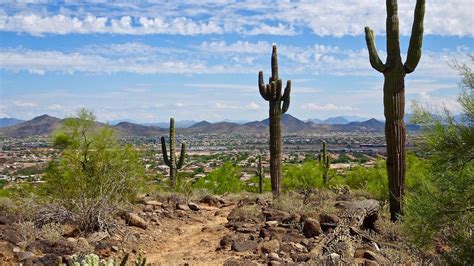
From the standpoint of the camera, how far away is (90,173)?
45.3 ft

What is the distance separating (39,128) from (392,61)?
388 ft

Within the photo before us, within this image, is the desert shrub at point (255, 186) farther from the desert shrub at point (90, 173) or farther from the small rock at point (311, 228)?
the small rock at point (311, 228)

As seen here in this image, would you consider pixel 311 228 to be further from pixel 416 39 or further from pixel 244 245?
pixel 416 39

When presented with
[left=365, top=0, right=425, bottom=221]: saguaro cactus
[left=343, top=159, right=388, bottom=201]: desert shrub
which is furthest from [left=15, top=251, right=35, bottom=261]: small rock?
[left=343, top=159, right=388, bottom=201]: desert shrub

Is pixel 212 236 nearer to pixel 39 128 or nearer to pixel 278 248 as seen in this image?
pixel 278 248

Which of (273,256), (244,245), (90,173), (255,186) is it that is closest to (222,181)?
(255,186)

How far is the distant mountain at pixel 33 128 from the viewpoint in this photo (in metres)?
115

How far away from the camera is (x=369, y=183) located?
918 inches

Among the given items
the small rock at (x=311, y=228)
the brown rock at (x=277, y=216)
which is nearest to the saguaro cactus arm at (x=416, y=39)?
the small rock at (x=311, y=228)

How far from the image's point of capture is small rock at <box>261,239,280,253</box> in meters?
10.6

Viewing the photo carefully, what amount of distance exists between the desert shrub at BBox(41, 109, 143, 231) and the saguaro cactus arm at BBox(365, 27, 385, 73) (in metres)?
7.07

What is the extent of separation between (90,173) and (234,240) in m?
4.53

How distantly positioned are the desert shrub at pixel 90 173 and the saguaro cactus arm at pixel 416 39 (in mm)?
7850

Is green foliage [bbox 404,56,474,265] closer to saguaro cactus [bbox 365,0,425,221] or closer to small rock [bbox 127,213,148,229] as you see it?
saguaro cactus [bbox 365,0,425,221]
